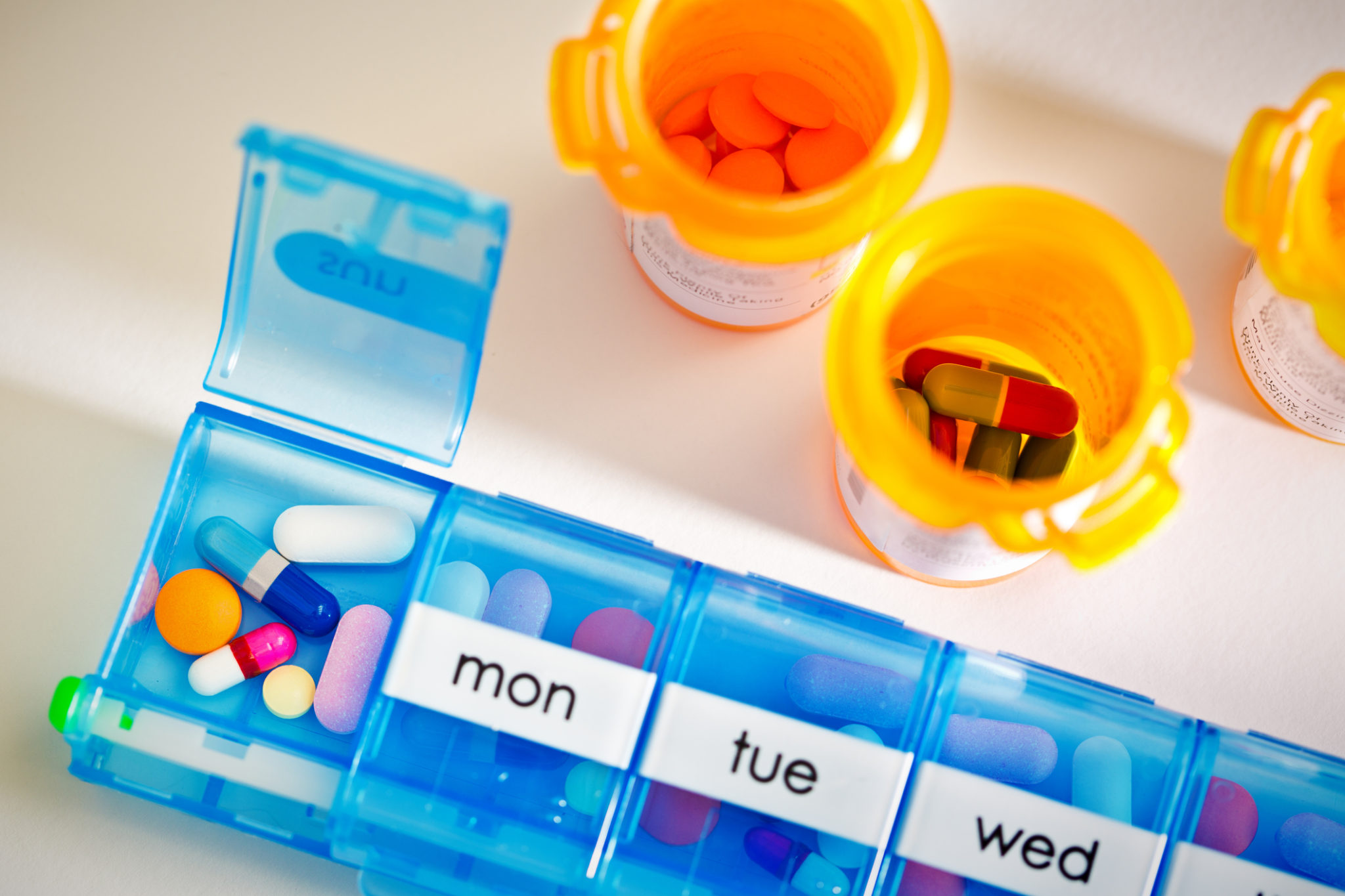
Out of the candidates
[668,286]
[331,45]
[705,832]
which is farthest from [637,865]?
[331,45]

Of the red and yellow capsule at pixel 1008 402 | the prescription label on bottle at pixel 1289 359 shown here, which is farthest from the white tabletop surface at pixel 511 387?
the red and yellow capsule at pixel 1008 402

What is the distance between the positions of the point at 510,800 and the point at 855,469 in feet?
1.16

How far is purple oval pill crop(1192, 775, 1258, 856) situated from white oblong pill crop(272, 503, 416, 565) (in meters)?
0.63

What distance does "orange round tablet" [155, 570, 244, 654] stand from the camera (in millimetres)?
715

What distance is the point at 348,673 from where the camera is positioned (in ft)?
2.31

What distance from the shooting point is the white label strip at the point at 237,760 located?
69 cm

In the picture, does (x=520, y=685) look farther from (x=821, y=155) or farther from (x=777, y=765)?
(x=821, y=155)

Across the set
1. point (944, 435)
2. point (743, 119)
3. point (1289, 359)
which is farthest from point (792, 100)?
point (1289, 359)

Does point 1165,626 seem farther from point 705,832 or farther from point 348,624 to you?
point 348,624

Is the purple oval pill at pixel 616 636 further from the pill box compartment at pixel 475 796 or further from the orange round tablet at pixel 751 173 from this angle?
the orange round tablet at pixel 751 173

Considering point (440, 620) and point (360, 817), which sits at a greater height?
point (440, 620)

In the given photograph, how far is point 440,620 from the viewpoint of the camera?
657 mm

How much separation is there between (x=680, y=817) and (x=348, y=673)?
0.27 metres

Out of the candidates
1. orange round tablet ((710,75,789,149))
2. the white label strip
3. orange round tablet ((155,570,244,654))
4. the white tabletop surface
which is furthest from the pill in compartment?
orange round tablet ((710,75,789,149))
